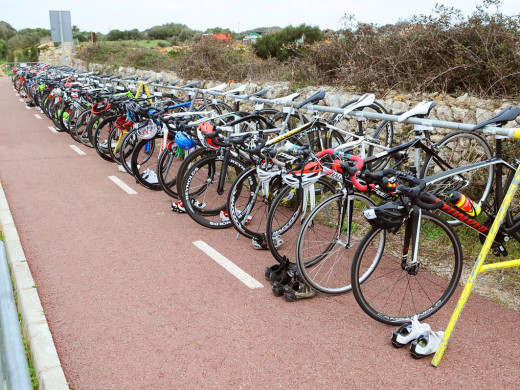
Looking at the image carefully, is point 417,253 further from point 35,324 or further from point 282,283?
point 35,324

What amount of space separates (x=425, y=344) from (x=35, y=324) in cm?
276

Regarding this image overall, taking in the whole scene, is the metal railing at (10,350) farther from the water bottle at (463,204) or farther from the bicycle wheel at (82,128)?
the bicycle wheel at (82,128)

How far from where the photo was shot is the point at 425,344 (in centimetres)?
325

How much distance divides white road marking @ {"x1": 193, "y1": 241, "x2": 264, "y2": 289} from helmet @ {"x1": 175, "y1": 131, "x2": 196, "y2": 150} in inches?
49.8

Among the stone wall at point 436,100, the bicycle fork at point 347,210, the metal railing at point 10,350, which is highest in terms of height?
the stone wall at point 436,100

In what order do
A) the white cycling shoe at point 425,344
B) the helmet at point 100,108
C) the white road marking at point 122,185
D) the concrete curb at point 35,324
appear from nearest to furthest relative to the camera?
the concrete curb at point 35,324
the white cycling shoe at point 425,344
the white road marking at point 122,185
the helmet at point 100,108

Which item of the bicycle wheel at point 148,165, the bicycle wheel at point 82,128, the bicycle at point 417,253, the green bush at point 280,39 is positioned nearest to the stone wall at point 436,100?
A: the bicycle at point 417,253

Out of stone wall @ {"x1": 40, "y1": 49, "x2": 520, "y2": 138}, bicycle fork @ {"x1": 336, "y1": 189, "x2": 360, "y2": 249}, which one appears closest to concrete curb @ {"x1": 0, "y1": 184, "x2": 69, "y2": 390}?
bicycle fork @ {"x1": 336, "y1": 189, "x2": 360, "y2": 249}

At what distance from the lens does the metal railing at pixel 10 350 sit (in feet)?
4.19

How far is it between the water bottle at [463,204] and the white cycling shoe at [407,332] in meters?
0.83

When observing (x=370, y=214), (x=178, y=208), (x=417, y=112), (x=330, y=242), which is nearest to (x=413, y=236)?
(x=370, y=214)

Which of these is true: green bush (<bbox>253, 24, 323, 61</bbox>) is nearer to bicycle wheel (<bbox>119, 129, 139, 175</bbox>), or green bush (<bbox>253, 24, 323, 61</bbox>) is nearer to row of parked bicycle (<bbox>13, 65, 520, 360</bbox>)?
bicycle wheel (<bbox>119, 129, 139, 175</bbox>)

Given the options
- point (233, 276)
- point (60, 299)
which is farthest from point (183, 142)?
point (60, 299)

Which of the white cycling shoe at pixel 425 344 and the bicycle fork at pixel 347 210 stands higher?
the bicycle fork at pixel 347 210
